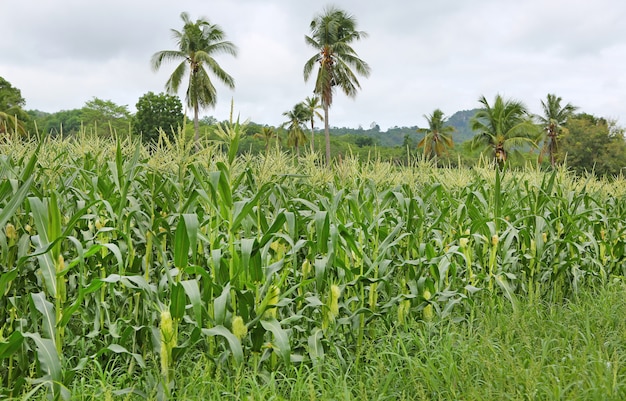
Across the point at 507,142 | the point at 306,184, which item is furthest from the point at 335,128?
the point at 306,184

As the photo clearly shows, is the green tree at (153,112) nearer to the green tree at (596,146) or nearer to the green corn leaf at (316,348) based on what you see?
the green tree at (596,146)

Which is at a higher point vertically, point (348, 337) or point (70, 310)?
point (70, 310)

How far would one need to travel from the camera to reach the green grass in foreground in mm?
2512

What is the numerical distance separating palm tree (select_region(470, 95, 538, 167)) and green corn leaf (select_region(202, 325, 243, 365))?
32.9 meters

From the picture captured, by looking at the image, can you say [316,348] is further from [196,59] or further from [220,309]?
[196,59]

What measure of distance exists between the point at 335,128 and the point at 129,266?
10208 cm

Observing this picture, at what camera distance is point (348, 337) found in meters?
3.63

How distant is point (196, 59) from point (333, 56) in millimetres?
9668

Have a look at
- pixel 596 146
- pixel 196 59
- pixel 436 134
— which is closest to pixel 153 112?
pixel 196 59

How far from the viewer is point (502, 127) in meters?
34.4

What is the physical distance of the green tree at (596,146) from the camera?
32750 millimetres

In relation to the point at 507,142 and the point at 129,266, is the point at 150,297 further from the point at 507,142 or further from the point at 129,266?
the point at 507,142

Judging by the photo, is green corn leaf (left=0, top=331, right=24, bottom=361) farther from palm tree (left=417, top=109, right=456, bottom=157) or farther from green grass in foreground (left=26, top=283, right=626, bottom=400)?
palm tree (left=417, top=109, right=456, bottom=157)

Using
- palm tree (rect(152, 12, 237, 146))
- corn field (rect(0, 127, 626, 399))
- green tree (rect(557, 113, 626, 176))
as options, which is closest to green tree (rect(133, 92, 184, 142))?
palm tree (rect(152, 12, 237, 146))
